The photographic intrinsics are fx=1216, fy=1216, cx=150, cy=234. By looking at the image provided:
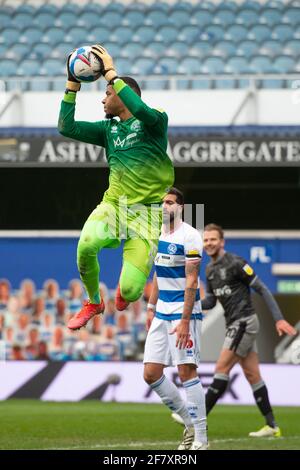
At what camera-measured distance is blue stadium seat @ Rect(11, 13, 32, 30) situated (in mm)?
21578

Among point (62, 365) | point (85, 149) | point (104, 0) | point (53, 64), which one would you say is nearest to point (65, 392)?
point (62, 365)

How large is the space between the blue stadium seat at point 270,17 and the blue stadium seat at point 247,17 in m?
0.10

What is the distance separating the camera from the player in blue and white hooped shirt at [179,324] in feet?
31.4

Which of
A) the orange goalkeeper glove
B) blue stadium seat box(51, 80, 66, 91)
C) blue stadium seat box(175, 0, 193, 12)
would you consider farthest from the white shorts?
blue stadium seat box(175, 0, 193, 12)

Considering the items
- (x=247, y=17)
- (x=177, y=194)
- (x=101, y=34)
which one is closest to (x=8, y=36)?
(x=101, y=34)

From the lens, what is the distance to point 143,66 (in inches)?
775

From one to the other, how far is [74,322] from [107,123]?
1370 millimetres

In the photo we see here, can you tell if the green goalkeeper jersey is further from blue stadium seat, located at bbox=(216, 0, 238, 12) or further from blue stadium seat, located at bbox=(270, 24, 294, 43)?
blue stadium seat, located at bbox=(216, 0, 238, 12)

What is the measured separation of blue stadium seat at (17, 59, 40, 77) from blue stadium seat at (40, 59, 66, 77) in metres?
0.11

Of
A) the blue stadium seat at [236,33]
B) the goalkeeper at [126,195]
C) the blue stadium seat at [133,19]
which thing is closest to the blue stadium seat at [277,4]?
the blue stadium seat at [236,33]

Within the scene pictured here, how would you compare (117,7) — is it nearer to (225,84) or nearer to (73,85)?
(225,84)

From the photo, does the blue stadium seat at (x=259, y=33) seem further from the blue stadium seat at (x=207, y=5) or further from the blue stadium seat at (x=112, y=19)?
the blue stadium seat at (x=112, y=19)

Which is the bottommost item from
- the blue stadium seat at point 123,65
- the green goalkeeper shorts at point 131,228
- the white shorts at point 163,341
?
the white shorts at point 163,341

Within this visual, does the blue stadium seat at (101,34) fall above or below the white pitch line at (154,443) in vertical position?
above
